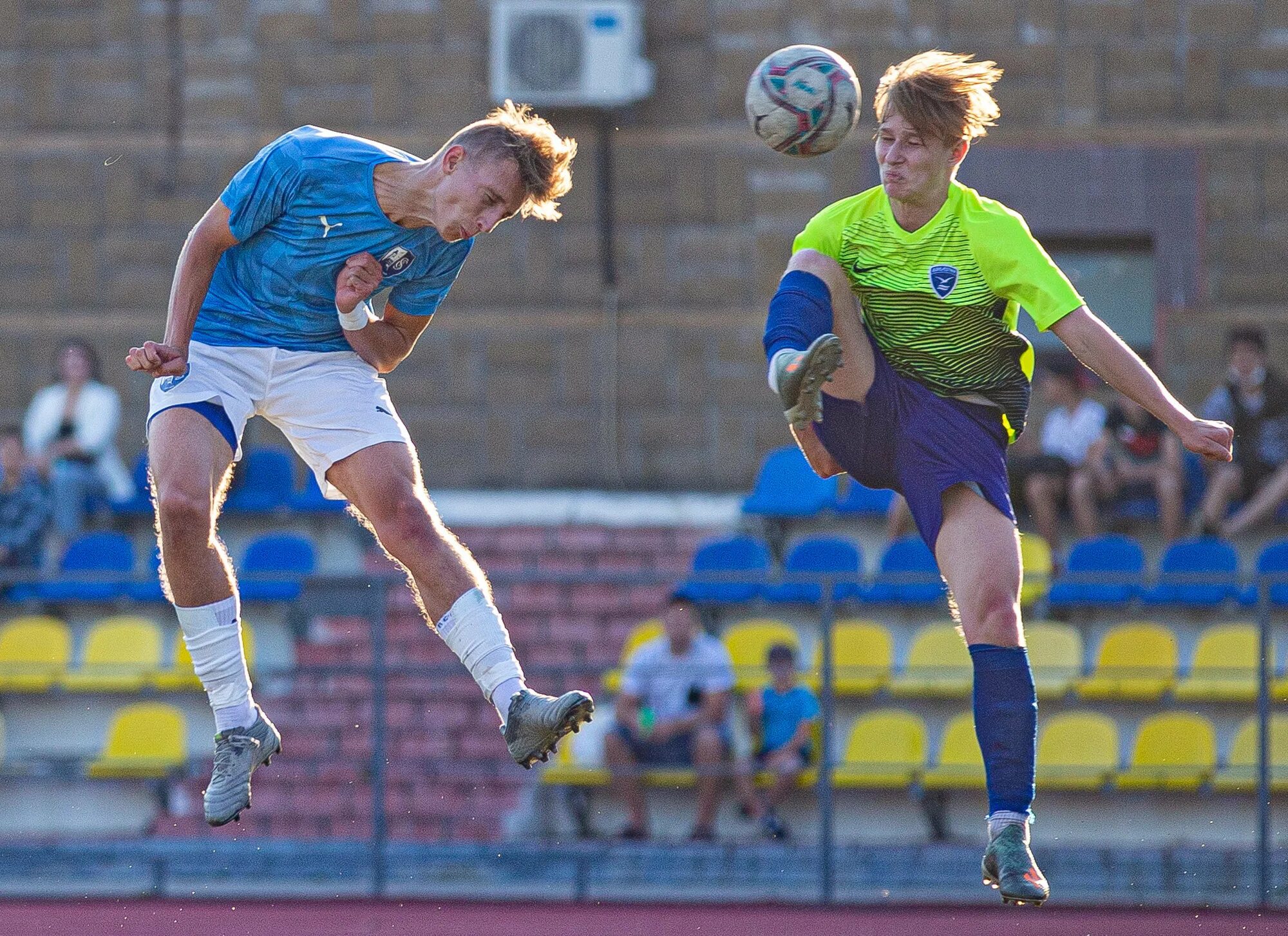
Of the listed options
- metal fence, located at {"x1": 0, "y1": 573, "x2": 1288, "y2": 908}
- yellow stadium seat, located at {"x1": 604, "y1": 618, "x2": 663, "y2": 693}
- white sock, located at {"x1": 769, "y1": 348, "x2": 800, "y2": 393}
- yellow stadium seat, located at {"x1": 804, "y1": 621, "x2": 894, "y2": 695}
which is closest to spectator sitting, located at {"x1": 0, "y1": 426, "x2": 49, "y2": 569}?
metal fence, located at {"x1": 0, "y1": 573, "x2": 1288, "y2": 908}

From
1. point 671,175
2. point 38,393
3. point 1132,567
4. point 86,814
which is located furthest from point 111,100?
point 1132,567

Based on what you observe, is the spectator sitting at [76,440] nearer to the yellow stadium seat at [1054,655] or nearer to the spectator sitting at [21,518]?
the spectator sitting at [21,518]

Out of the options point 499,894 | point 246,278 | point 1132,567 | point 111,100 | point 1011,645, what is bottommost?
point 499,894

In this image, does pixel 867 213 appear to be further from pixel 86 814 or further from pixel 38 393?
pixel 38 393

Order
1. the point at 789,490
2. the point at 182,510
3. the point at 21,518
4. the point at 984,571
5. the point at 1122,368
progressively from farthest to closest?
the point at 789,490
the point at 21,518
the point at 182,510
the point at 984,571
the point at 1122,368

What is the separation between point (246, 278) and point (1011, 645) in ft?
7.63

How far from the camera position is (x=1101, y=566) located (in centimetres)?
987

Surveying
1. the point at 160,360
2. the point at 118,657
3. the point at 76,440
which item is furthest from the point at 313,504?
the point at 160,360

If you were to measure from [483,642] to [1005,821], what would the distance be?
148 cm

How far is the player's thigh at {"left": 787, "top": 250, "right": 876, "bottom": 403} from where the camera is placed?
505cm

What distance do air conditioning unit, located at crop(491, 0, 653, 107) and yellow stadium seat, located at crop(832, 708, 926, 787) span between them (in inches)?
193

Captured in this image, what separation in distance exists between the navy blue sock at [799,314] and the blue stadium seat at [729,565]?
198 inches

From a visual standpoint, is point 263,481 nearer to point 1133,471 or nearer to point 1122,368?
point 1133,471

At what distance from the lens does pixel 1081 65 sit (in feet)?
39.4
